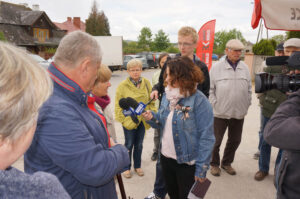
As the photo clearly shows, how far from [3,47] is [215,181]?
134 inches

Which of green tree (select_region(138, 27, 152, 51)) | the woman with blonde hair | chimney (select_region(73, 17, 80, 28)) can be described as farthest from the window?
the woman with blonde hair

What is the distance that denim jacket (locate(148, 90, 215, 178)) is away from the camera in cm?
204

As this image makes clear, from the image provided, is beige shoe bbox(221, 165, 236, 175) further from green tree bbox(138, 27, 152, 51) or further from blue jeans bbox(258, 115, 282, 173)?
green tree bbox(138, 27, 152, 51)

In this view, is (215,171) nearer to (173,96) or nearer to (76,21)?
(173,96)

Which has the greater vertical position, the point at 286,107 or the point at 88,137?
the point at 286,107

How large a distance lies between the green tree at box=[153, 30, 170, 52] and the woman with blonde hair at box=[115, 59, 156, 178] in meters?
52.0

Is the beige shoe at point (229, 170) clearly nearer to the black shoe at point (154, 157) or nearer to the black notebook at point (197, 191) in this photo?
the black shoe at point (154, 157)

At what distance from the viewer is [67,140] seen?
105 centimetres

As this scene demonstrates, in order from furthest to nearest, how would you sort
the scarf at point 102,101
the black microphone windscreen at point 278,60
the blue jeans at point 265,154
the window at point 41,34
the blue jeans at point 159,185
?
the window at point 41,34 < the blue jeans at point 265,154 < the blue jeans at point 159,185 < the scarf at point 102,101 < the black microphone windscreen at point 278,60

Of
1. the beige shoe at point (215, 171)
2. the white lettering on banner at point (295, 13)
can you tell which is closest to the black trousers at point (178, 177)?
the beige shoe at point (215, 171)

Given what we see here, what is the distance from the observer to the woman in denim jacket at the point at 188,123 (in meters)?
2.04

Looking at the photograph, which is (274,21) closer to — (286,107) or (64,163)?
(286,107)

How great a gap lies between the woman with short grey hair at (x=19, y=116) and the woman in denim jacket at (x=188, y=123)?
152 cm

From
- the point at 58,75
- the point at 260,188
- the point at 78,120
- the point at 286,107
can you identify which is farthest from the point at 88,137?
the point at 260,188
